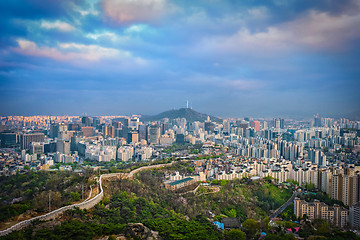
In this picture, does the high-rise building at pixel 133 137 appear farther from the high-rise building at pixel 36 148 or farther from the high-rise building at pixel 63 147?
the high-rise building at pixel 36 148

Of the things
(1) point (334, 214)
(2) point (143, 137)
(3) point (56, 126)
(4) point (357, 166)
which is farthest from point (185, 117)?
(1) point (334, 214)

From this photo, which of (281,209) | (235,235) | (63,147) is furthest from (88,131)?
(235,235)

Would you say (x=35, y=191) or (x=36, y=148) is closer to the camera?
(x=35, y=191)

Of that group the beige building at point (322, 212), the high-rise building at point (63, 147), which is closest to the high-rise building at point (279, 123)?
the high-rise building at point (63, 147)

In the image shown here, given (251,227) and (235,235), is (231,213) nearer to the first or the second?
(251,227)

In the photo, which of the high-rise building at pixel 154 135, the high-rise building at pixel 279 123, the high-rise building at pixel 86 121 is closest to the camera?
the high-rise building at pixel 154 135

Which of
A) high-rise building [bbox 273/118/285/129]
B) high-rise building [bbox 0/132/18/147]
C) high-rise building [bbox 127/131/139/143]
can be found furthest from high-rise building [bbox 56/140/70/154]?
high-rise building [bbox 273/118/285/129]

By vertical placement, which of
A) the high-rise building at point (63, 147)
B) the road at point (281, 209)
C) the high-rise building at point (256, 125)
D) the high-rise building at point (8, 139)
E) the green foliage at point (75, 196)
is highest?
the high-rise building at point (256, 125)

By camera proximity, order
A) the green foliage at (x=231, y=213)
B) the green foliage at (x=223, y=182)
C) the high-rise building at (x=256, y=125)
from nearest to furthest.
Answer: the green foliage at (x=231, y=213), the green foliage at (x=223, y=182), the high-rise building at (x=256, y=125)

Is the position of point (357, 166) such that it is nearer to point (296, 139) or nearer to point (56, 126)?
point (296, 139)

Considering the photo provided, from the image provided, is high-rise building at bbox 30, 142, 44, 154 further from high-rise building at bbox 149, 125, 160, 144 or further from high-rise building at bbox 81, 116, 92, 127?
high-rise building at bbox 81, 116, 92, 127

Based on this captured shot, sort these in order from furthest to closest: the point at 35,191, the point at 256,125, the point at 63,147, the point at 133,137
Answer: the point at 256,125, the point at 133,137, the point at 63,147, the point at 35,191
